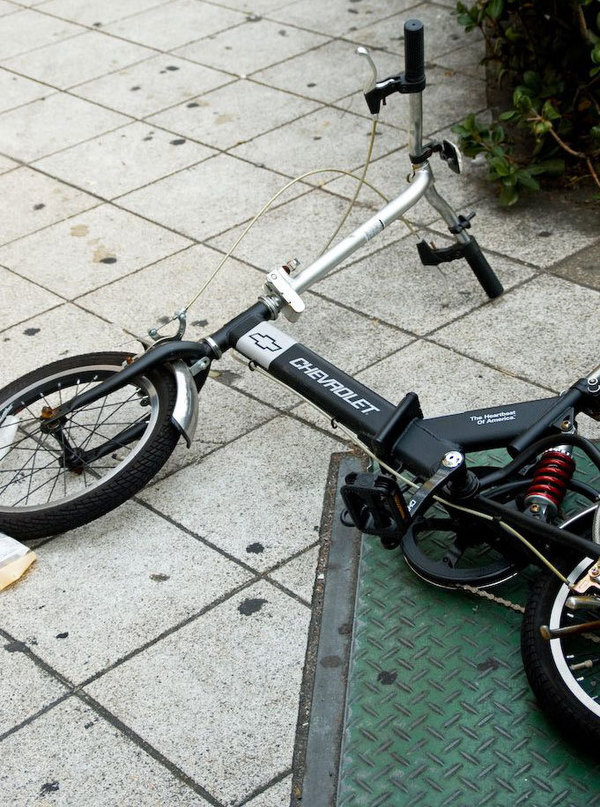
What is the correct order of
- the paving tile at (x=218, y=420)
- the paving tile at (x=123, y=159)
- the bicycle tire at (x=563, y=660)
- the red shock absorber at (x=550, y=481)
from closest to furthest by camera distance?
the bicycle tire at (x=563, y=660) < the red shock absorber at (x=550, y=481) < the paving tile at (x=218, y=420) < the paving tile at (x=123, y=159)

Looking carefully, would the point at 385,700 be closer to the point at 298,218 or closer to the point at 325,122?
the point at 298,218

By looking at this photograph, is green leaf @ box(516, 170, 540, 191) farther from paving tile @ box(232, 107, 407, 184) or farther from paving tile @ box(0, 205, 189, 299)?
paving tile @ box(0, 205, 189, 299)

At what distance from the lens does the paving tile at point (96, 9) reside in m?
7.78

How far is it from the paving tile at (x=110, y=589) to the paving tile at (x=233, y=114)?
304 centimetres

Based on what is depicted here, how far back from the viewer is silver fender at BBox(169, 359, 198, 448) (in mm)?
3480

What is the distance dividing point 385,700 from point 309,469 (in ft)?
3.43

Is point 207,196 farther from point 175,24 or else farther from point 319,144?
point 175,24

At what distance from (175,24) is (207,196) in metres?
2.59

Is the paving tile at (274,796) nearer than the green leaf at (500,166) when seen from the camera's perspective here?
Yes

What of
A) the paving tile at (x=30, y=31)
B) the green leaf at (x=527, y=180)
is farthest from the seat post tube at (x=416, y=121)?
the paving tile at (x=30, y=31)

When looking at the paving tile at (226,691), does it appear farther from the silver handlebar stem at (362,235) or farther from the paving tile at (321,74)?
the paving tile at (321,74)

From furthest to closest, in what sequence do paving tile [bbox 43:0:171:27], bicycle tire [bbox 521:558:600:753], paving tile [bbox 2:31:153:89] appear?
paving tile [bbox 43:0:171:27]
paving tile [bbox 2:31:153:89]
bicycle tire [bbox 521:558:600:753]

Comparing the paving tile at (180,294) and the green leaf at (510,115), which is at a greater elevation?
the green leaf at (510,115)

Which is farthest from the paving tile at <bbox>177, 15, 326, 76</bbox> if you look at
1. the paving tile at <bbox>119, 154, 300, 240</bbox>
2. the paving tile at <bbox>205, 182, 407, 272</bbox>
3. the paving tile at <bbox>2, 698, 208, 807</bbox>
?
the paving tile at <bbox>2, 698, 208, 807</bbox>
